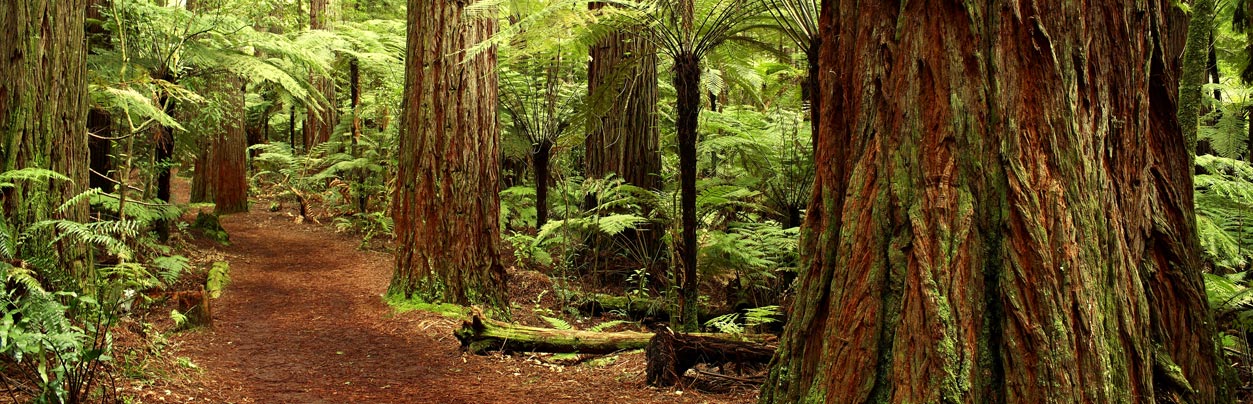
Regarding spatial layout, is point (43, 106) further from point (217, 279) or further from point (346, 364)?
point (217, 279)

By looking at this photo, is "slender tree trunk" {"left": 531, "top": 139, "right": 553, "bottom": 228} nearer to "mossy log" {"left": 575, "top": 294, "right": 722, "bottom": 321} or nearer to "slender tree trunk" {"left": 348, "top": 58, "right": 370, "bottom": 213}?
"mossy log" {"left": 575, "top": 294, "right": 722, "bottom": 321}

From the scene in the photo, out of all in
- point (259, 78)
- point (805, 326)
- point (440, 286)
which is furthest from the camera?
point (259, 78)

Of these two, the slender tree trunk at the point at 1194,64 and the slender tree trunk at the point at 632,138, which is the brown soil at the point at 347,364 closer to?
the slender tree trunk at the point at 632,138

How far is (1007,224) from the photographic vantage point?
227 centimetres

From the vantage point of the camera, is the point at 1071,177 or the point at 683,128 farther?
the point at 683,128

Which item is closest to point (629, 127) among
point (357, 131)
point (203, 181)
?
point (357, 131)

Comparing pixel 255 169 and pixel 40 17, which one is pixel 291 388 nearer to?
pixel 40 17

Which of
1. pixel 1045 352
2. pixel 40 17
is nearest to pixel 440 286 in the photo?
pixel 40 17

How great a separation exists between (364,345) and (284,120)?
22942 millimetres

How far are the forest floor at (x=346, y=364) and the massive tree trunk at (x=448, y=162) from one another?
0.48 m

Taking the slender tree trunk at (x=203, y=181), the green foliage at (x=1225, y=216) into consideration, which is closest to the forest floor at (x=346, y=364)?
the green foliage at (x=1225, y=216)

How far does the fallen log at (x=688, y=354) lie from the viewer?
168 inches

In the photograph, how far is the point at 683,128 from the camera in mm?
4809

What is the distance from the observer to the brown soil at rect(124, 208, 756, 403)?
13.8ft
